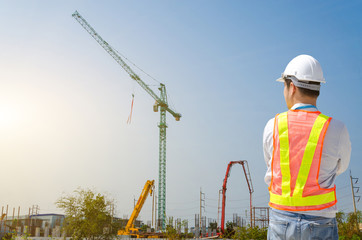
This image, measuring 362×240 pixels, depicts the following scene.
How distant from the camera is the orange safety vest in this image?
6.93 feet

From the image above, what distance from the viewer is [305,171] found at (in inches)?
83.6

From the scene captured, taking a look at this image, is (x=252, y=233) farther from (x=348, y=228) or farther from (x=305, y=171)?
(x=305, y=171)

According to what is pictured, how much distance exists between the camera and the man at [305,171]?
6.88ft

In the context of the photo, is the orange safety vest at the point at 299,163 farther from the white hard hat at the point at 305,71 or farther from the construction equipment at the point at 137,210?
the construction equipment at the point at 137,210

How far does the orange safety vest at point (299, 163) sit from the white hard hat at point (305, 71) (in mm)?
230

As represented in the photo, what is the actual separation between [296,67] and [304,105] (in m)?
0.27

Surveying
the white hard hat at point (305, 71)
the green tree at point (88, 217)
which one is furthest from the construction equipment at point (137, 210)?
the white hard hat at point (305, 71)

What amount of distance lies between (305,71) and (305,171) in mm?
685

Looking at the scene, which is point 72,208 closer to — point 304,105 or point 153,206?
point 304,105

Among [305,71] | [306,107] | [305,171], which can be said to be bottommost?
[305,171]

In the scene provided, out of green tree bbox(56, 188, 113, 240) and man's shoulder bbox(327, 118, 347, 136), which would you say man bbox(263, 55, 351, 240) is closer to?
man's shoulder bbox(327, 118, 347, 136)

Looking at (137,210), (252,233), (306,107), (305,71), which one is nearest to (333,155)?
(306,107)

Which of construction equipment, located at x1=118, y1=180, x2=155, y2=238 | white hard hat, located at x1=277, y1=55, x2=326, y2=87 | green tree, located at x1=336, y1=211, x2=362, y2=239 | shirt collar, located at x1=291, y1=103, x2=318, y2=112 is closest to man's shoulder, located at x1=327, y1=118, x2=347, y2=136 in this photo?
shirt collar, located at x1=291, y1=103, x2=318, y2=112

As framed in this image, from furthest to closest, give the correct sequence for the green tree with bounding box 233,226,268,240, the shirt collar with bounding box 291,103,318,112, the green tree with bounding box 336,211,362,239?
the green tree with bounding box 336,211,362,239 < the green tree with bounding box 233,226,268,240 < the shirt collar with bounding box 291,103,318,112
